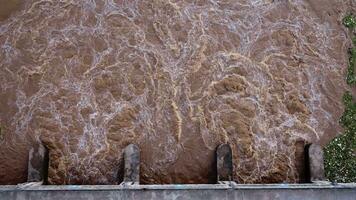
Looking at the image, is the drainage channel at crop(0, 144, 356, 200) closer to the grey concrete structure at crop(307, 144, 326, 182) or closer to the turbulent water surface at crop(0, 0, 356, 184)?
the grey concrete structure at crop(307, 144, 326, 182)

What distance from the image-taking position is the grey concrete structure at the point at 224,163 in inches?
307

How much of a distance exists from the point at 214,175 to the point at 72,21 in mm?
3929

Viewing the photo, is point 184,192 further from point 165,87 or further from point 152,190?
point 165,87

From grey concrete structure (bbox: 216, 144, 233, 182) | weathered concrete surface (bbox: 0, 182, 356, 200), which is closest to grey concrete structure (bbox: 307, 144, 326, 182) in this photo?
weathered concrete surface (bbox: 0, 182, 356, 200)

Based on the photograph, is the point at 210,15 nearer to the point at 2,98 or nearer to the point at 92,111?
the point at 92,111

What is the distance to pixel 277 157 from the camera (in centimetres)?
826

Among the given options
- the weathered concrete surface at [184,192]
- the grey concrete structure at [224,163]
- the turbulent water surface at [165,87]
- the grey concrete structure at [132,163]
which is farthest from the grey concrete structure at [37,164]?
the grey concrete structure at [224,163]

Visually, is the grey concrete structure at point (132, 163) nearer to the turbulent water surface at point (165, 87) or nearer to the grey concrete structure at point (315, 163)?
the turbulent water surface at point (165, 87)

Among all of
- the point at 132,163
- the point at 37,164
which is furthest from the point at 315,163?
the point at 37,164

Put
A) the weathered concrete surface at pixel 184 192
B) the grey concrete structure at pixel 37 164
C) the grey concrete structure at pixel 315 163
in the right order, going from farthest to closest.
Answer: the grey concrete structure at pixel 315 163, the grey concrete structure at pixel 37 164, the weathered concrete surface at pixel 184 192

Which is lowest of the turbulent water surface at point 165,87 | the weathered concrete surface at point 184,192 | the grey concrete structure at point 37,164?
the weathered concrete surface at point 184,192

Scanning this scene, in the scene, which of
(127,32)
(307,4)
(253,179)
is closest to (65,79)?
(127,32)

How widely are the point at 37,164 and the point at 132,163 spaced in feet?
5.41

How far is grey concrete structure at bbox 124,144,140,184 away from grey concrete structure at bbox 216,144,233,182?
1431mm
